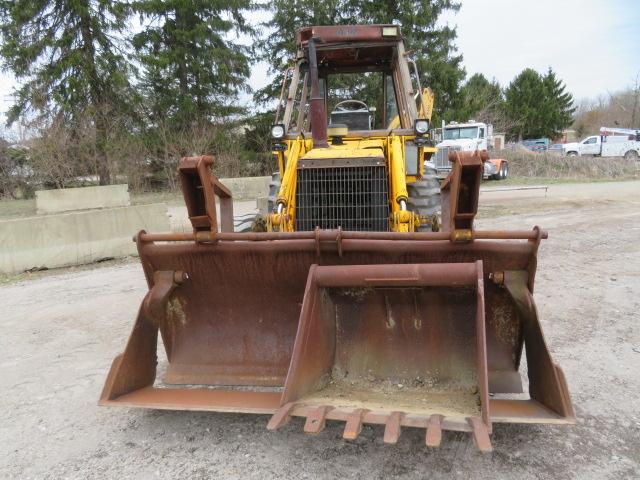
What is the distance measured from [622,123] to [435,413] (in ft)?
244

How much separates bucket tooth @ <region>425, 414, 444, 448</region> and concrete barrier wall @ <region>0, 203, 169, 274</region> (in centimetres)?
709

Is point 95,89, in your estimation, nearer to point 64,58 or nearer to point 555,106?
point 64,58

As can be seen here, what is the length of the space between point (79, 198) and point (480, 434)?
14.5 m

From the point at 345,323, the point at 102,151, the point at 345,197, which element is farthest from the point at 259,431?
the point at 102,151

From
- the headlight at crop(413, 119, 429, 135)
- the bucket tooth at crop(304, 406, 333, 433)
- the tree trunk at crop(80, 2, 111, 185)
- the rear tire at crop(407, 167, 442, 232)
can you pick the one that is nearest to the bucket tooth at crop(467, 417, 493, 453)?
the bucket tooth at crop(304, 406, 333, 433)

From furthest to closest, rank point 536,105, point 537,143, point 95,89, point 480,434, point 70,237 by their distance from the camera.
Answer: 1. point 536,105
2. point 537,143
3. point 95,89
4. point 70,237
5. point 480,434

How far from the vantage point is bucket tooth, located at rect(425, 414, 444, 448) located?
7.40 feet

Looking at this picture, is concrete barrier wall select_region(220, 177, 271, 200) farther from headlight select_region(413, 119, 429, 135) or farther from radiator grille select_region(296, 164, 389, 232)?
radiator grille select_region(296, 164, 389, 232)

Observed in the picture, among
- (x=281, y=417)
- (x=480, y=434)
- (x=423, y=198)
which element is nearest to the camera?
(x=480, y=434)

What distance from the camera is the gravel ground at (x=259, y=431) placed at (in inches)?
106

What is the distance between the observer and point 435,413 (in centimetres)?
262

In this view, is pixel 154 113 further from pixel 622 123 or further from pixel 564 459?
pixel 622 123

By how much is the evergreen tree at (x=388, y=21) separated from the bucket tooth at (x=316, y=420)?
74.7 feet

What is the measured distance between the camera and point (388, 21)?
2394cm
